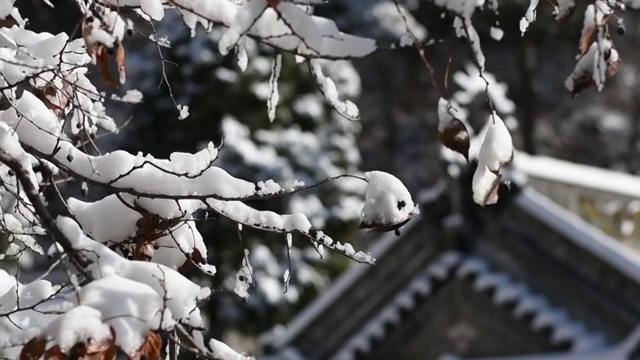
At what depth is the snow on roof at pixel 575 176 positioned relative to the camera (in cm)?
1426

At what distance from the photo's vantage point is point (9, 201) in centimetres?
769

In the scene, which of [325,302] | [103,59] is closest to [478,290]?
[325,302]

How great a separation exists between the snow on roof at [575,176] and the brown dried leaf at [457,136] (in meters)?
11.1

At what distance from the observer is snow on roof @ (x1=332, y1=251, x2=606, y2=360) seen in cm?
1384

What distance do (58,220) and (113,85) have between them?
376mm

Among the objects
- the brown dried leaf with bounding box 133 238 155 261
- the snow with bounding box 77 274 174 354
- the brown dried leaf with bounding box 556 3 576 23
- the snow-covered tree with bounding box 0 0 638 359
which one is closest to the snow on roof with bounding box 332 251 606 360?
the snow-covered tree with bounding box 0 0 638 359

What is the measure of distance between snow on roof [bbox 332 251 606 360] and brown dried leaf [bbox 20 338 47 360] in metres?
11.1

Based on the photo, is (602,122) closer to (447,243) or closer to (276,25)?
(447,243)

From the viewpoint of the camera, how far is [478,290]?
574 inches

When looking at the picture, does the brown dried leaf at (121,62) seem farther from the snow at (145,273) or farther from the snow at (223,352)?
the snow at (223,352)

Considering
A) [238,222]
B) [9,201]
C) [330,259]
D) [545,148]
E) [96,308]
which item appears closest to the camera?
[96,308]

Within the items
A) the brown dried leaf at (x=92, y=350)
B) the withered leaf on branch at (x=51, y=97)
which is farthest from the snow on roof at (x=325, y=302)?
the brown dried leaf at (x=92, y=350)

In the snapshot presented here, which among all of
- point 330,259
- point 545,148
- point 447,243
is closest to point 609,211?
point 447,243

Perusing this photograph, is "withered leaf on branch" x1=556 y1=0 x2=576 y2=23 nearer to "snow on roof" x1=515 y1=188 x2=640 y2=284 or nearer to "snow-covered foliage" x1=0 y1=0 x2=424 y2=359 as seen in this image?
"snow-covered foliage" x1=0 y1=0 x2=424 y2=359
